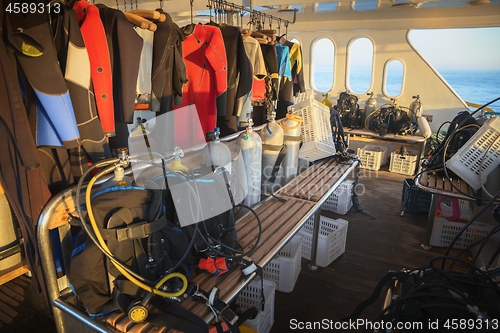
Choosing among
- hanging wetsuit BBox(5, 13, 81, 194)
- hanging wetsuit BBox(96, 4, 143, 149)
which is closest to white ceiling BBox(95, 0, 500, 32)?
hanging wetsuit BBox(96, 4, 143, 149)

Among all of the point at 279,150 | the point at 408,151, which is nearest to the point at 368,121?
the point at 408,151

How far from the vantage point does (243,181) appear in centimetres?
191

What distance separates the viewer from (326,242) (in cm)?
290

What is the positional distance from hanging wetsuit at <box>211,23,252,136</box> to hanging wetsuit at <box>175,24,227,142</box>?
6.3 inches

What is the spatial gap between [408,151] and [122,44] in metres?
5.67

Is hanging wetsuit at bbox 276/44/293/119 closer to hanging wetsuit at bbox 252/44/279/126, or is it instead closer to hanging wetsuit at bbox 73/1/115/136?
hanging wetsuit at bbox 252/44/279/126

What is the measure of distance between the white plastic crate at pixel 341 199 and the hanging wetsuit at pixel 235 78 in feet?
4.89

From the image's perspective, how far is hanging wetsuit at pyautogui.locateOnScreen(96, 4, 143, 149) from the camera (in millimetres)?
2174

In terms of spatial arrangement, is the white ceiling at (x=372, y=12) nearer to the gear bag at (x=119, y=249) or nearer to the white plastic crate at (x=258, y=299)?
the white plastic crate at (x=258, y=299)

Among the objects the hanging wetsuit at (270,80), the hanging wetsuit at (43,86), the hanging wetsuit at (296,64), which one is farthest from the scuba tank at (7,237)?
the hanging wetsuit at (296,64)

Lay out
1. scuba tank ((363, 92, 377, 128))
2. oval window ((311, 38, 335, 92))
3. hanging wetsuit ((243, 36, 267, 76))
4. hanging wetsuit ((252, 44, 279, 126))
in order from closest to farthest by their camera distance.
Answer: hanging wetsuit ((243, 36, 267, 76)) → hanging wetsuit ((252, 44, 279, 126)) → scuba tank ((363, 92, 377, 128)) → oval window ((311, 38, 335, 92))


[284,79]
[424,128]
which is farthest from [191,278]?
[424,128]

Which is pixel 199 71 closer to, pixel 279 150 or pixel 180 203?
pixel 279 150

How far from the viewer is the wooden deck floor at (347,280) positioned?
7.80 ft
